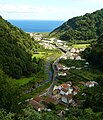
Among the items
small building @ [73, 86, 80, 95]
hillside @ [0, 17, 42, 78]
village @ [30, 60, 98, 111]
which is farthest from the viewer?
hillside @ [0, 17, 42, 78]

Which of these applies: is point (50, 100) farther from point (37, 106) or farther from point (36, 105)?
point (37, 106)

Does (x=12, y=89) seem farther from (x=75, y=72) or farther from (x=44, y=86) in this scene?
(x=75, y=72)

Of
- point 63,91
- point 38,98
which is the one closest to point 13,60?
point 63,91

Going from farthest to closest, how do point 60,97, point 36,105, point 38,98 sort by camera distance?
1. point 60,97
2. point 38,98
3. point 36,105

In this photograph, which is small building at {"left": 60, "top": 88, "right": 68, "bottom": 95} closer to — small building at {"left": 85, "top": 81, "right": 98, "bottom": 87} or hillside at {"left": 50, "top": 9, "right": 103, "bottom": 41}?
small building at {"left": 85, "top": 81, "right": 98, "bottom": 87}

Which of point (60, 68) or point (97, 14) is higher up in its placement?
point (97, 14)

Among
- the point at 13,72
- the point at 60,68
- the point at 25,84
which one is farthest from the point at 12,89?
the point at 60,68

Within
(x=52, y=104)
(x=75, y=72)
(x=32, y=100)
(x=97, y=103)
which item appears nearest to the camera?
(x=97, y=103)

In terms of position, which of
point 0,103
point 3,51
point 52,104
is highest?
point 3,51

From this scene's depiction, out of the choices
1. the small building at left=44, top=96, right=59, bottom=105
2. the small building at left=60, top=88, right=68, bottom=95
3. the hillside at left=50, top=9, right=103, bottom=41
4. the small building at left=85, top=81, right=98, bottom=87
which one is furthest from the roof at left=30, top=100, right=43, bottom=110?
the hillside at left=50, top=9, right=103, bottom=41

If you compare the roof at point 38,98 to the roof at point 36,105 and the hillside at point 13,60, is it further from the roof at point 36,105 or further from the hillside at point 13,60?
the hillside at point 13,60

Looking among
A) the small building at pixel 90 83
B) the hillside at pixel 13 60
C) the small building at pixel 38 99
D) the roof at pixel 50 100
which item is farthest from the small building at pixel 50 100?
the hillside at pixel 13 60
